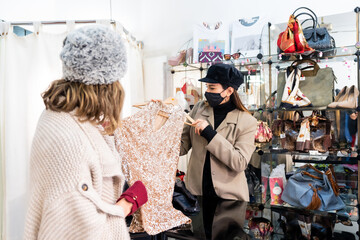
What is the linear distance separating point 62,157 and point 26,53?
2.19 m

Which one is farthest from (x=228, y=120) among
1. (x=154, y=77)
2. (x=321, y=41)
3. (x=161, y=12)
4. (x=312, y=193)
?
(x=161, y=12)

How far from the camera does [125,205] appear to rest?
43.5 inches

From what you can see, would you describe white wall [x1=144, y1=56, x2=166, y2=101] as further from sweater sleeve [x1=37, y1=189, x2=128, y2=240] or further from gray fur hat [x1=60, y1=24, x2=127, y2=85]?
sweater sleeve [x1=37, y1=189, x2=128, y2=240]

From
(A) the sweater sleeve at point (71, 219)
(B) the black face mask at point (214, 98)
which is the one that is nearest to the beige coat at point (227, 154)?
(B) the black face mask at point (214, 98)

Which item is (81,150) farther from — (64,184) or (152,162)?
(152,162)

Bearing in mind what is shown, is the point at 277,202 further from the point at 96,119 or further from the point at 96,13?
the point at 96,13

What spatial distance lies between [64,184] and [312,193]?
1897 millimetres

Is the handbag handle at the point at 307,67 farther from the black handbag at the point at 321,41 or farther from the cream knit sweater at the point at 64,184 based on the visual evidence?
the cream knit sweater at the point at 64,184

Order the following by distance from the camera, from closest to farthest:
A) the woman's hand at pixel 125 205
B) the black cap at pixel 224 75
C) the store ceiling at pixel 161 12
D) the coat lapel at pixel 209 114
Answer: the woman's hand at pixel 125 205 → the black cap at pixel 224 75 → the coat lapel at pixel 209 114 → the store ceiling at pixel 161 12

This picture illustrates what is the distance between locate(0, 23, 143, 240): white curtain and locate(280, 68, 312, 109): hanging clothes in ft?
7.15

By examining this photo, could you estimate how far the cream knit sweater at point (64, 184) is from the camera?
0.91 m

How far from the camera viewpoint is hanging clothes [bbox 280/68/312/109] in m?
2.70

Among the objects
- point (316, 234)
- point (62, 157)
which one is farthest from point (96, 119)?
point (316, 234)

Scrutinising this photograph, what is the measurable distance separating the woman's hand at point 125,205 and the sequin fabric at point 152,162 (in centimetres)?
41
